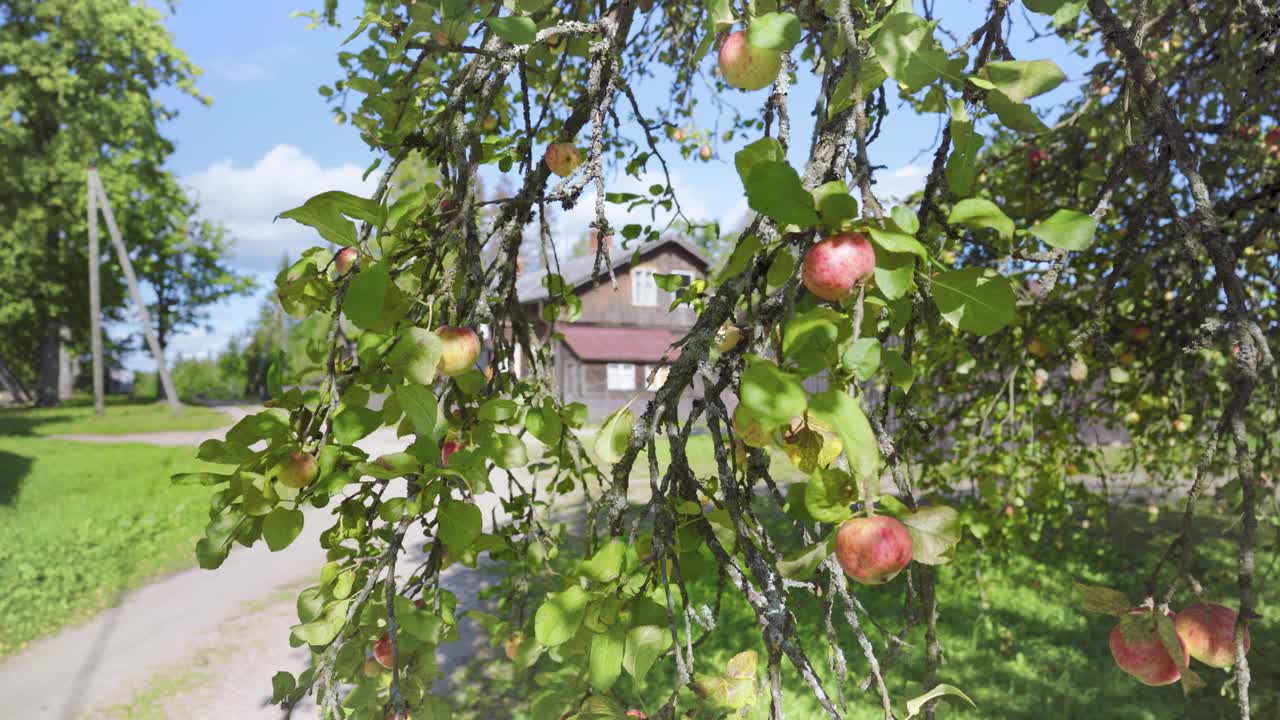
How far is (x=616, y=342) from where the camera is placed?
2511 centimetres

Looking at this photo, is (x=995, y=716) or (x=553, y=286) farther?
(x=995, y=716)

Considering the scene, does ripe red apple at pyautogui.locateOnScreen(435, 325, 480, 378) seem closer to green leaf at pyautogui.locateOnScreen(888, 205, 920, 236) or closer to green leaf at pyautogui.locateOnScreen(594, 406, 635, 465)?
green leaf at pyautogui.locateOnScreen(594, 406, 635, 465)

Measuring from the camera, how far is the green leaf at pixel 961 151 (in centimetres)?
109

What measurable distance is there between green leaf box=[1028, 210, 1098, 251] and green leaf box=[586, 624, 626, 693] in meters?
0.83

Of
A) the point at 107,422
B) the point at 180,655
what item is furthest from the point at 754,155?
the point at 107,422

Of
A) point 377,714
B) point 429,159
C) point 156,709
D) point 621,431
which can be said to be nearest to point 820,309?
point 621,431

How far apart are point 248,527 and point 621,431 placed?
2.26ft

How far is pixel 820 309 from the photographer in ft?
3.03

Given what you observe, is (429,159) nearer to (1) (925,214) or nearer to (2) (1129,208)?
(1) (925,214)

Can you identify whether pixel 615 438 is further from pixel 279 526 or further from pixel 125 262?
pixel 125 262

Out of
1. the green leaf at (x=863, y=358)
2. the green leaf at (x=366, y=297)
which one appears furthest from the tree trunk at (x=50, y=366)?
the green leaf at (x=863, y=358)

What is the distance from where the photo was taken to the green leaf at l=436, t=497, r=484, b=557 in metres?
1.28

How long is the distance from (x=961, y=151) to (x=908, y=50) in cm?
19

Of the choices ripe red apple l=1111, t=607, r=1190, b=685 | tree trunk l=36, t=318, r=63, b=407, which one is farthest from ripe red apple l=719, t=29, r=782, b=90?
tree trunk l=36, t=318, r=63, b=407
